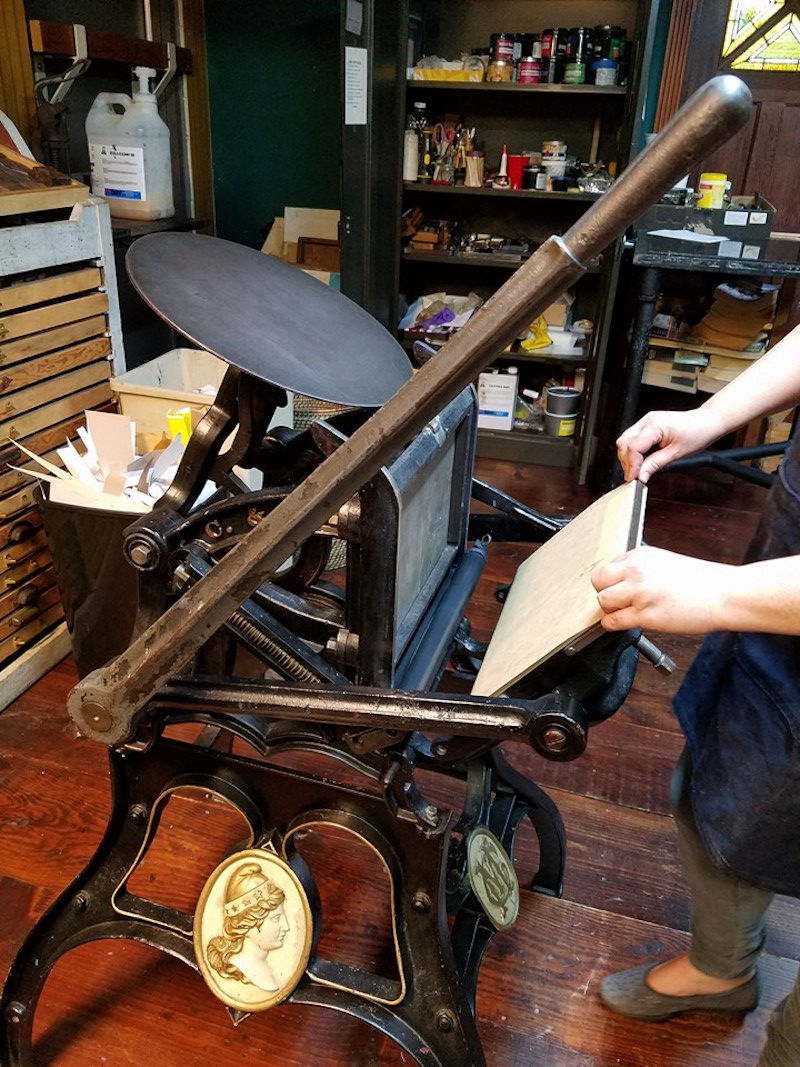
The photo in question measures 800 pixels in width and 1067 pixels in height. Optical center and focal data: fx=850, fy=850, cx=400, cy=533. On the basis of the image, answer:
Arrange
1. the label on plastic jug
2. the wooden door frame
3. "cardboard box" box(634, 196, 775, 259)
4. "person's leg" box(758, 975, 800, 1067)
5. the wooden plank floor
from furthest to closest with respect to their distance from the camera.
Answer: "cardboard box" box(634, 196, 775, 259), the label on plastic jug, the wooden door frame, the wooden plank floor, "person's leg" box(758, 975, 800, 1067)

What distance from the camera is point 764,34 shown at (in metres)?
2.94

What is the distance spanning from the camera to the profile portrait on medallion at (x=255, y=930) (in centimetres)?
100

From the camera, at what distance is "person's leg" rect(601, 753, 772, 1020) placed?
1103mm

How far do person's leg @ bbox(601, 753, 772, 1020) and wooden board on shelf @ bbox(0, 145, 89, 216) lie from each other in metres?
1.56

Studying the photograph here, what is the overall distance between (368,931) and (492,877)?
0.37 m

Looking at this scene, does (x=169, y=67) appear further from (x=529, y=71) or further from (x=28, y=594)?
(x=28, y=594)

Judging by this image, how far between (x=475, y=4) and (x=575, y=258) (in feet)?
9.77

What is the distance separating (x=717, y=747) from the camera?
101cm

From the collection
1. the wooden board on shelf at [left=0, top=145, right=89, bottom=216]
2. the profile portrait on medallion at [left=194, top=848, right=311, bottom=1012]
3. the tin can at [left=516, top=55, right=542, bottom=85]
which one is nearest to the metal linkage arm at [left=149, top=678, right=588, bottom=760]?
the profile portrait on medallion at [left=194, top=848, right=311, bottom=1012]

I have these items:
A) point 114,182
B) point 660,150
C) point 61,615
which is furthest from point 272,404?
point 114,182

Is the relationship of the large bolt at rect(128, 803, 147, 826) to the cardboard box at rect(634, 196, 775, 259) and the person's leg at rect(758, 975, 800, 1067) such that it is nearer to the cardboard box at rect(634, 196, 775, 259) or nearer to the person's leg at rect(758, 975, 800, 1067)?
the person's leg at rect(758, 975, 800, 1067)

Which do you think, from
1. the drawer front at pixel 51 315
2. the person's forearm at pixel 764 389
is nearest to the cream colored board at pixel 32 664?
the drawer front at pixel 51 315

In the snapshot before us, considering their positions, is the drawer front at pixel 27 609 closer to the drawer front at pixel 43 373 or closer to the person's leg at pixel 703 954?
the drawer front at pixel 43 373

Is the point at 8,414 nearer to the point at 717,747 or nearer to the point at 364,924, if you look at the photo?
the point at 364,924
